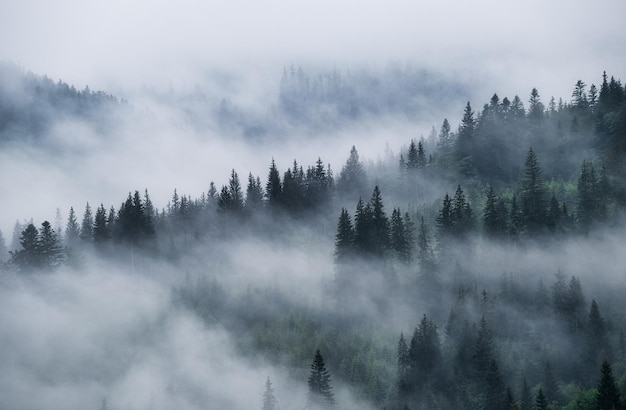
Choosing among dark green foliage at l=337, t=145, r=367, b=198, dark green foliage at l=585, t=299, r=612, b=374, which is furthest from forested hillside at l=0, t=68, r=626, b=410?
dark green foliage at l=337, t=145, r=367, b=198

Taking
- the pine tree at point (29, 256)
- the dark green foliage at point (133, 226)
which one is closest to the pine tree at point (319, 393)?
the dark green foliage at point (133, 226)

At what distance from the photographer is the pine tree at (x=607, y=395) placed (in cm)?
7200

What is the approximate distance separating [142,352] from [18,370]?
1493 cm

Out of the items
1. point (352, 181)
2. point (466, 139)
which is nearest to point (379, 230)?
point (352, 181)

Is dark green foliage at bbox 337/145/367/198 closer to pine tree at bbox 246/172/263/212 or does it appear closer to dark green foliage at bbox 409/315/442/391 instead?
pine tree at bbox 246/172/263/212

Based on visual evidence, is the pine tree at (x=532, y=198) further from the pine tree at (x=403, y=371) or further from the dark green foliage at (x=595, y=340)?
the pine tree at (x=403, y=371)

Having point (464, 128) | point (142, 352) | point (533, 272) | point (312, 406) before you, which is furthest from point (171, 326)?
point (464, 128)

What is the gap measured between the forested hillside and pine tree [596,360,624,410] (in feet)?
0.63

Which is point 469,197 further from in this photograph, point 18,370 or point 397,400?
point 18,370

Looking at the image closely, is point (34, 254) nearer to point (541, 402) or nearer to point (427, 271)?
point (427, 271)

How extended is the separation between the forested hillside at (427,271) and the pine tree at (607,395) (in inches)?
7.5

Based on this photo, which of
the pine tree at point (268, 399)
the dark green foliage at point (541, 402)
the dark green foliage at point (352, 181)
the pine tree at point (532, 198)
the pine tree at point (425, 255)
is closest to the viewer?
the dark green foliage at point (541, 402)

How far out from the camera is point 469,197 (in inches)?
4892

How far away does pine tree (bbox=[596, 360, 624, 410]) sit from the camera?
236 feet
